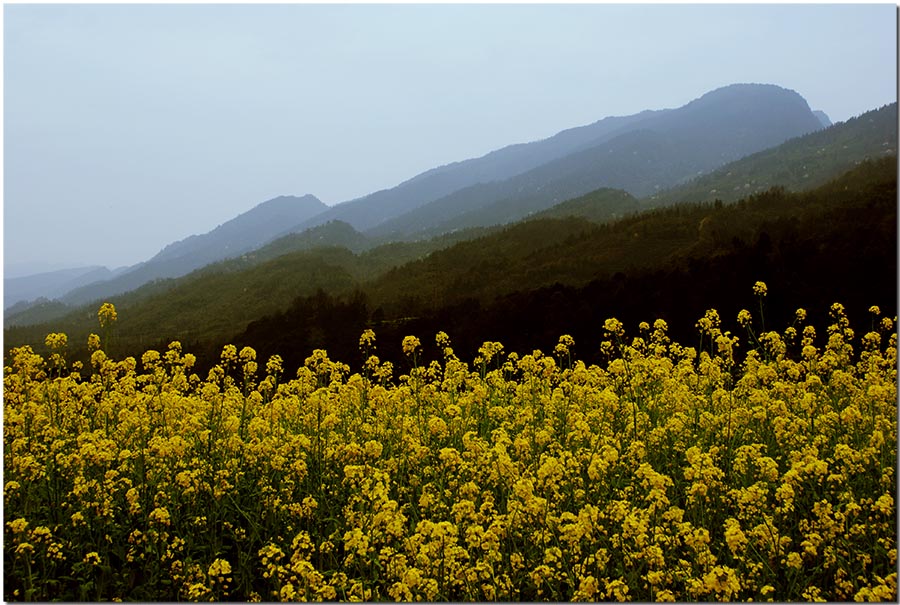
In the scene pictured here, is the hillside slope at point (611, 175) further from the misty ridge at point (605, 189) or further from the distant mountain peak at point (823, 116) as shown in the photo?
the distant mountain peak at point (823, 116)

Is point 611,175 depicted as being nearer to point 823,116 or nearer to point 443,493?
point 823,116

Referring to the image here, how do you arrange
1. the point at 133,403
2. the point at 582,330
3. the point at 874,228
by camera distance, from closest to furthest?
the point at 133,403 < the point at 874,228 < the point at 582,330

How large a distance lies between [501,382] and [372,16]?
4.64 m

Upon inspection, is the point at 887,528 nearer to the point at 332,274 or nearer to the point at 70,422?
the point at 70,422

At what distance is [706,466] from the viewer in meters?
4.10

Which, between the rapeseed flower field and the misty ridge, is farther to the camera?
the misty ridge

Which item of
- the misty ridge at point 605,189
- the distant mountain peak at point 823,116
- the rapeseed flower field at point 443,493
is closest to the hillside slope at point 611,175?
the misty ridge at point 605,189

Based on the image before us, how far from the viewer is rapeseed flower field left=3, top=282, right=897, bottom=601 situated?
3576 mm

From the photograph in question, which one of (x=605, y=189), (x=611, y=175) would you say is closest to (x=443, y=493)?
(x=605, y=189)

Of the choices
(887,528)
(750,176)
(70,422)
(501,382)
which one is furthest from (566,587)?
(750,176)

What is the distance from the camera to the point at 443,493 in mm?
4543

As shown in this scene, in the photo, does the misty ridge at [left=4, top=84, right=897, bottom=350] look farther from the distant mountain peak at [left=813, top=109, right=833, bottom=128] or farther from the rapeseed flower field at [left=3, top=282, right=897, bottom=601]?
the rapeseed flower field at [left=3, top=282, right=897, bottom=601]

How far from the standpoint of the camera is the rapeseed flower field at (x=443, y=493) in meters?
3.58

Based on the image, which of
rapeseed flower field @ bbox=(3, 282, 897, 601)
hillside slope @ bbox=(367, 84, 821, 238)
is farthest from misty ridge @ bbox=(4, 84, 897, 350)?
rapeseed flower field @ bbox=(3, 282, 897, 601)
